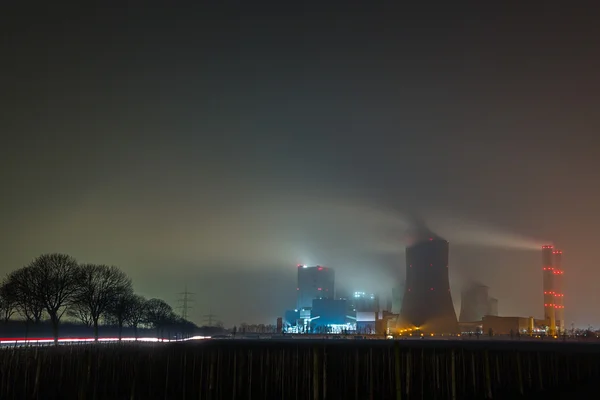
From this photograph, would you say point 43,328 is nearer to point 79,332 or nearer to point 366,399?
point 79,332

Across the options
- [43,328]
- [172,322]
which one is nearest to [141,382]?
[43,328]

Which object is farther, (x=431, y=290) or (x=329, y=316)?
(x=329, y=316)

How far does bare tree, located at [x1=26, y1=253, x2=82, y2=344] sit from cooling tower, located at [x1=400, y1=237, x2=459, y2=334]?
7258 cm

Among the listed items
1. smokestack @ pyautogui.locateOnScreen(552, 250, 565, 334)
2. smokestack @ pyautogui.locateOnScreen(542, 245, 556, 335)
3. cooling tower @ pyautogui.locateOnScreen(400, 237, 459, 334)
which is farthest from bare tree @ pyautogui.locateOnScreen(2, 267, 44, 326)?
smokestack @ pyautogui.locateOnScreen(552, 250, 565, 334)

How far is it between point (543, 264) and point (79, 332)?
451 ft

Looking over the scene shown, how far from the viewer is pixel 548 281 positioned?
179 meters

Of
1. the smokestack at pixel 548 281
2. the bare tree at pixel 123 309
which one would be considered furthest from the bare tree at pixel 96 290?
the smokestack at pixel 548 281

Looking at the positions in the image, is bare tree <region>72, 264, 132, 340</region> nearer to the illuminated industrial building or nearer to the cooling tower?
the cooling tower

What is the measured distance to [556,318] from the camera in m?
178

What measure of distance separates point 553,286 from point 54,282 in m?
155

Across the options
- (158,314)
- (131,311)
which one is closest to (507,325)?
(158,314)

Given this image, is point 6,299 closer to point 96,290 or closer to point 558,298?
point 96,290

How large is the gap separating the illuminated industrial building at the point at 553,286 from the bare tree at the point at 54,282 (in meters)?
146

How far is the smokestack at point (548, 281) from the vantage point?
577 feet
